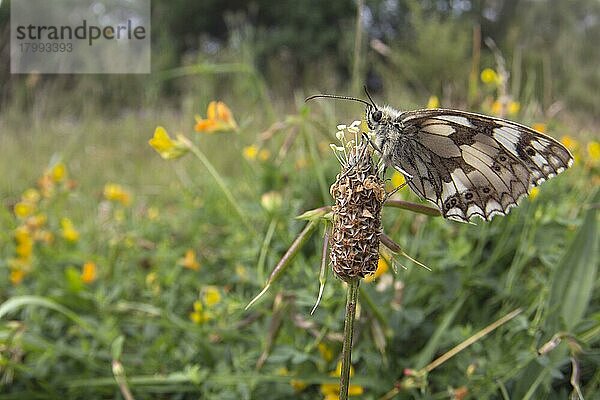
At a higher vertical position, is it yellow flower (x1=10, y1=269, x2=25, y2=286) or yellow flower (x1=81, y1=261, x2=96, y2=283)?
yellow flower (x1=81, y1=261, x2=96, y2=283)

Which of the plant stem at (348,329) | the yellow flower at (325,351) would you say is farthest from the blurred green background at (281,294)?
the plant stem at (348,329)

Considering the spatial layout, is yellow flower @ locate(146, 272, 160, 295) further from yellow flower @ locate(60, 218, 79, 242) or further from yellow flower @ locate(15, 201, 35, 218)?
Answer: yellow flower @ locate(15, 201, 35, 218)

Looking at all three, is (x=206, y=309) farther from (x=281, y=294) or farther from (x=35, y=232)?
(x=35, y=232)

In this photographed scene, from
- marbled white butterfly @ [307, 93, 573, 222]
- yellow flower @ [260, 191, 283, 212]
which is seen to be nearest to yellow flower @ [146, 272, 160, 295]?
yellow flower @ [260, 191, 283, 212]

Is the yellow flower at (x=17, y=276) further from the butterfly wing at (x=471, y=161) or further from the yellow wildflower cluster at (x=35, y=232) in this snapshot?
the butterfly wing at (x=471, y=161)

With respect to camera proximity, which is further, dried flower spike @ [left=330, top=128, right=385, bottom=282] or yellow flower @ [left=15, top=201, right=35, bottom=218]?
yellow flower @ [left=15, top=201, right=35, bottom=218]

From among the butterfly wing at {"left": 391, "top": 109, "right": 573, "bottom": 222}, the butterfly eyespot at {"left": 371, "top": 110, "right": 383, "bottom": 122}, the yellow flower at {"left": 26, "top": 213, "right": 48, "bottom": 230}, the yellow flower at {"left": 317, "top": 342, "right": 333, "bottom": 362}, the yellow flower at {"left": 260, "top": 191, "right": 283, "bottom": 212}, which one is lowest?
the yellow flower at {"left": 317, "top": 342, "right": 333, "bottom": 362}
